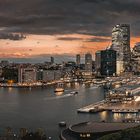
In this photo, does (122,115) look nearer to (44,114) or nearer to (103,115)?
(103,115)

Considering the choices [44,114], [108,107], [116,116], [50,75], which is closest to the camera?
[116,116]

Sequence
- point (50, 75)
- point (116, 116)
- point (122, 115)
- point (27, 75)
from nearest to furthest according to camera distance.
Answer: point (116, 116)
point (122, 115)
point (27, 75)
point (50, 75)

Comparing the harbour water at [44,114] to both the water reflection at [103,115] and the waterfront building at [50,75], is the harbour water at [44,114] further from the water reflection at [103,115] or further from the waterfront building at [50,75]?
the waterfront building at [50,75]

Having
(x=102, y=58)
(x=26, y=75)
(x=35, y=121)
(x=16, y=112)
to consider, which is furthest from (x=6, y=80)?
(x=35, y=121)

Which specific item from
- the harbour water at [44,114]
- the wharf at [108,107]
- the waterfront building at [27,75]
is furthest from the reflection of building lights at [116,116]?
the waterfront building at [27,75]

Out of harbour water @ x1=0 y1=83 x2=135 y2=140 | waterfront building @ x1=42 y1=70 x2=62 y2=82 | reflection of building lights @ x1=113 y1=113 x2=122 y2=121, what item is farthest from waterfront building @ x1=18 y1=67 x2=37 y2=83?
reflection of building lights @ x1=113 y1=113 x2=122 y2=121

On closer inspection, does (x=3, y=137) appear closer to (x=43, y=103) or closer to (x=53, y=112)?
(x=53, y=112)

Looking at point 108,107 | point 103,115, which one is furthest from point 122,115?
point 108,107

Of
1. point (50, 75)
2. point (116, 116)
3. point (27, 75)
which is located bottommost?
point (116, 116)
